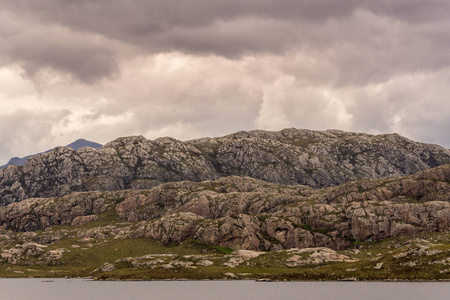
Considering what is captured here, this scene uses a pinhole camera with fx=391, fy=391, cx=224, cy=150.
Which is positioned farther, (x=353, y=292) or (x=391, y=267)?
(x=391, y=267)

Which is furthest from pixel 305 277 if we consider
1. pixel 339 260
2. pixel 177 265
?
pixel 177 265

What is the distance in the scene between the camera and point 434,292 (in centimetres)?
8700

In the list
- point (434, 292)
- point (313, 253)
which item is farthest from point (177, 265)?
point (434, 292)

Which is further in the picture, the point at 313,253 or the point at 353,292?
the point at 313,253

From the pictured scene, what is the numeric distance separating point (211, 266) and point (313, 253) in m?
Result: 46.7

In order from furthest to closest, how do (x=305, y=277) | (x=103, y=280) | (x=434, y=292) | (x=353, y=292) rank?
(x=103, y=280)
(x=305, y=277)
(x=353, y=292)
(x=434, y=292)

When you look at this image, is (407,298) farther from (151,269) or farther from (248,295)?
(151,269)

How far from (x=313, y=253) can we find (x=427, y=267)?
6481cm

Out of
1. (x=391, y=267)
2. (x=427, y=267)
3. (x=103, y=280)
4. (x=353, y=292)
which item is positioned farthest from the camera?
(x=103, y=280)

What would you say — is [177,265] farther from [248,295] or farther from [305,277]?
[248,295]

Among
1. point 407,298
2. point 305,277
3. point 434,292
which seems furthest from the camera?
point 305,277

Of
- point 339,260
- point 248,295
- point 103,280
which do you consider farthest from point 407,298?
Result: point 103,280

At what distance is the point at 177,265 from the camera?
176125 millimetres

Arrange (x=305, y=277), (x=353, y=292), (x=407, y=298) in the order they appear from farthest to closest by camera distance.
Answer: (x=305, y=277) < (x=353, y=292) < (x=407, y=298)
